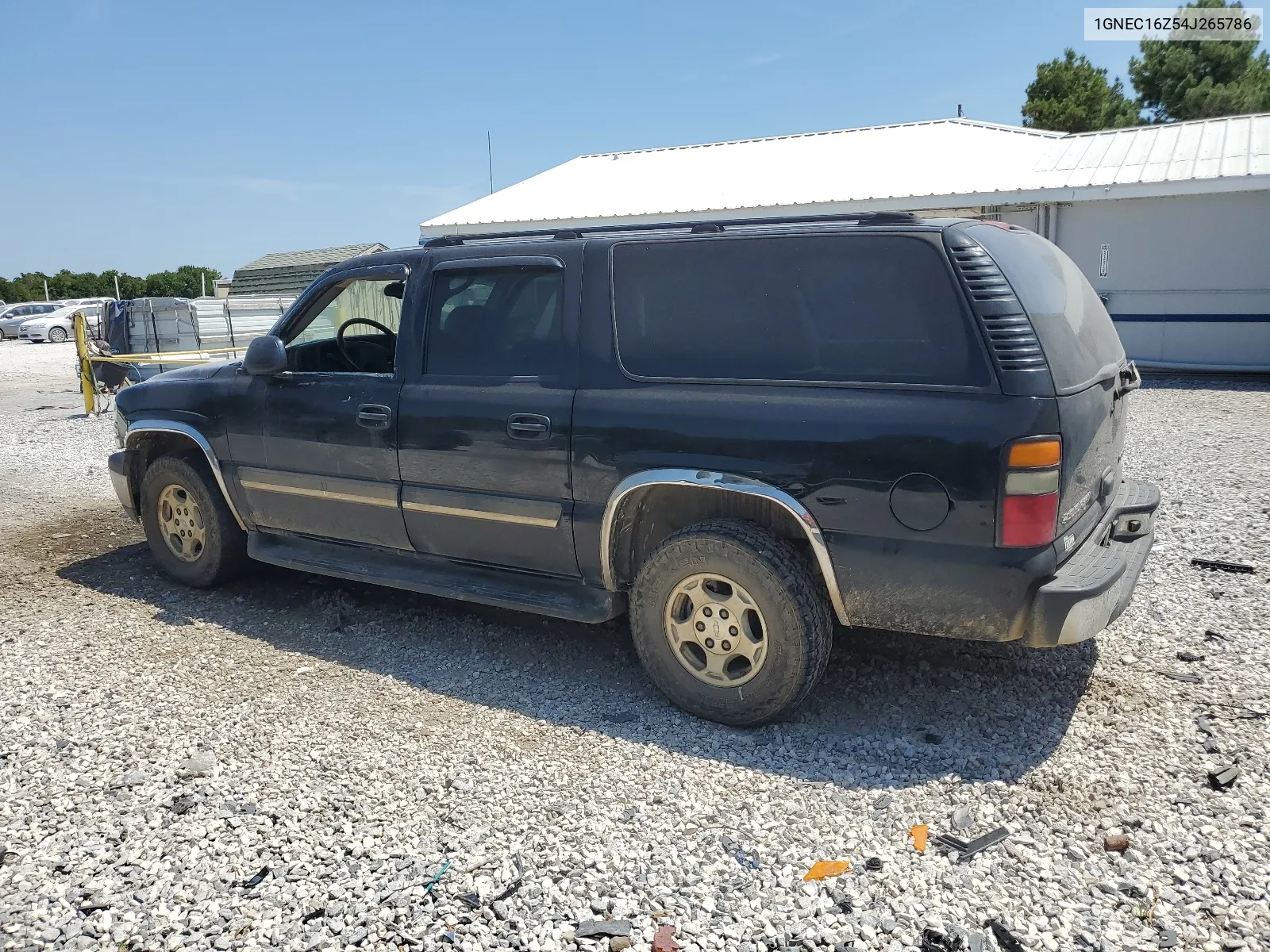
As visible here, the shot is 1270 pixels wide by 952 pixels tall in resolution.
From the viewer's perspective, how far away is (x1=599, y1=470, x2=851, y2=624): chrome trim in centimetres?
358

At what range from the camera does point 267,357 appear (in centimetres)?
488

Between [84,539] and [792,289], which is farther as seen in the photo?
[84,539]

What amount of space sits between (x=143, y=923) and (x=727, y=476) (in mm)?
2418

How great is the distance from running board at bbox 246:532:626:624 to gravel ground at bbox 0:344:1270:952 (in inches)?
14.7

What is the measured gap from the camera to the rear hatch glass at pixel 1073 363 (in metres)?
3.34

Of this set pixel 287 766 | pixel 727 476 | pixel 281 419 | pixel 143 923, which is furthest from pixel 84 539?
pixel 727 476

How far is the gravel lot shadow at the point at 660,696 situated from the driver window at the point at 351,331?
1.39 metres

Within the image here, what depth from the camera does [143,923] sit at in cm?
277

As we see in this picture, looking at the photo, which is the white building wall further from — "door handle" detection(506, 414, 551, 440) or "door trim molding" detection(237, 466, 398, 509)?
"door trim molding" detection(237, 466, 398, 509)

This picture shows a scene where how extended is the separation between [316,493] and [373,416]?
0.63 metres

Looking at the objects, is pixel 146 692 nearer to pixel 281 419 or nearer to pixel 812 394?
pixel 281 419

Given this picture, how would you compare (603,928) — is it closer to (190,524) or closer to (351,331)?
(351,331)

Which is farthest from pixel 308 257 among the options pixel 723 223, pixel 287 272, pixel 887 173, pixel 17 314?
pixel 723 223

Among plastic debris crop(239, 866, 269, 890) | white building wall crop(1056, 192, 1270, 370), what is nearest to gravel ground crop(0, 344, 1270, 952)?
plastic debris crop(239, 866, 269, 890)
